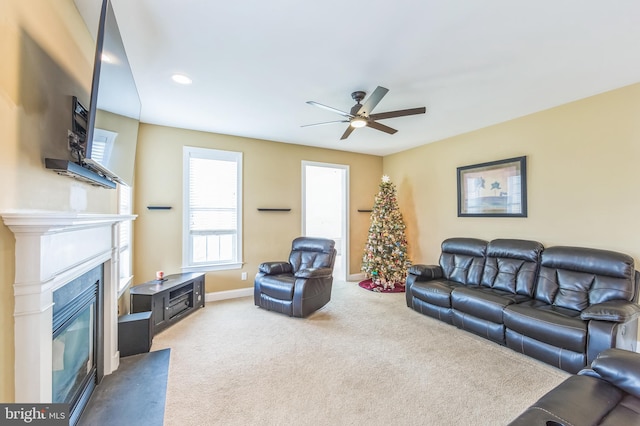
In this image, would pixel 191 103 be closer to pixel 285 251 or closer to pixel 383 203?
pixel 285 251

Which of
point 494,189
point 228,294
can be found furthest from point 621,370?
point 228,294

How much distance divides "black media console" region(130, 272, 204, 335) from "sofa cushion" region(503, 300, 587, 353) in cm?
382

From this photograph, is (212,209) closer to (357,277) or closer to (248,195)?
(248,195)

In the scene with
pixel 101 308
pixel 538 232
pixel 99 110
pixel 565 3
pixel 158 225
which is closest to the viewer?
pixel 99 110

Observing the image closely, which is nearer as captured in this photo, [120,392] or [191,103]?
[120,392]

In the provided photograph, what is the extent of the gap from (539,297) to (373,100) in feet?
9.44

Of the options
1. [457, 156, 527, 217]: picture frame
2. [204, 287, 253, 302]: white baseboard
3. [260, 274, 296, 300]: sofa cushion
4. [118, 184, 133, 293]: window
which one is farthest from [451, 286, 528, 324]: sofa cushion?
[118, 184, 133, 293]: window

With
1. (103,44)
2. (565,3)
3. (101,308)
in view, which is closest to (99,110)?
(103,44)

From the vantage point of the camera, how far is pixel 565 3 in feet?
5.85

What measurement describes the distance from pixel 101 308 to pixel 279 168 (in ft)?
11.1

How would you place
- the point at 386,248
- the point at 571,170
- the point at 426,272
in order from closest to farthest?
the point at 571,170 < the point at 426,272 < the point at 386,248

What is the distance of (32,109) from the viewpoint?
52.9 inches

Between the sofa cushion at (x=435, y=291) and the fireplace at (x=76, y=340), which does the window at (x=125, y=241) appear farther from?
the sofa cushion at (x=435, y=291)

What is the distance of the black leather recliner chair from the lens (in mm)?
3723
